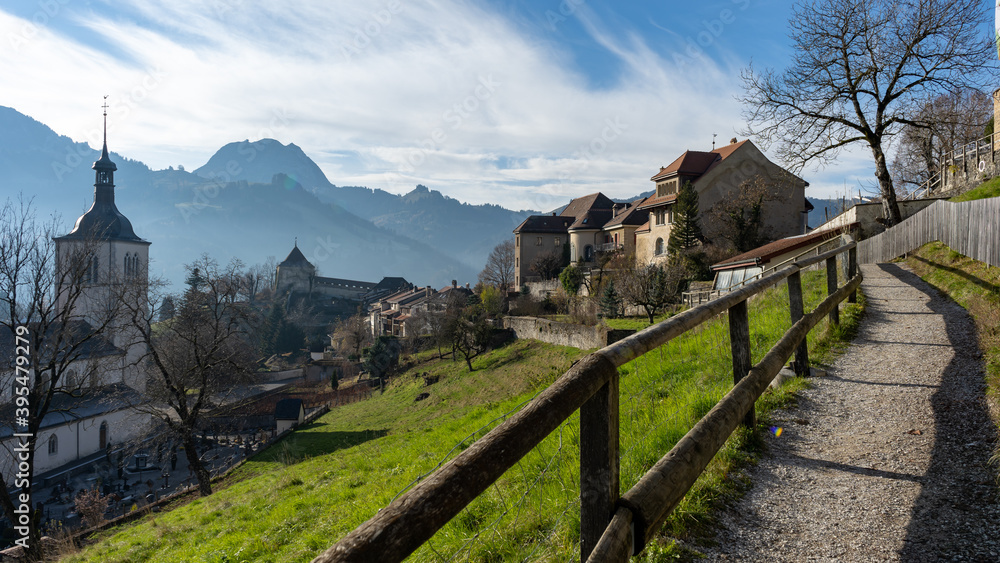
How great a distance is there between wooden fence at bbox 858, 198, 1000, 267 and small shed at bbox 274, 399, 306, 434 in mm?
40101

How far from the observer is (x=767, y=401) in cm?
555

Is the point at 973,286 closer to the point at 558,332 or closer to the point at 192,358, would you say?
the point at 192,358

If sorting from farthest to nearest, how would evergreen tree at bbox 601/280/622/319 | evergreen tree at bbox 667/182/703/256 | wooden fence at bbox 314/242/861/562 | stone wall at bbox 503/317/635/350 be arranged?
evergreen tree at bbox 667/182/703/256
evergreen tree at bbox 601/280/622/319
stone wall at bbox 503/317/635/350
wooden fence at bbox 314/242/861/562

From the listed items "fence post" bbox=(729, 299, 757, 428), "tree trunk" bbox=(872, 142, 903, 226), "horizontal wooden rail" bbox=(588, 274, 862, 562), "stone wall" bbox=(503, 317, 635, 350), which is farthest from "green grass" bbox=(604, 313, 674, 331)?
"horizontal wooden rail" bbox=(588, 274, 862, 562)

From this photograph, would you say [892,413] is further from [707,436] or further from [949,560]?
[707,436]

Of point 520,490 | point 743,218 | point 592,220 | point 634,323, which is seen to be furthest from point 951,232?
point 592,220

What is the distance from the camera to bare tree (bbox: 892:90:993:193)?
117ft

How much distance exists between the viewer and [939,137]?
110 feet

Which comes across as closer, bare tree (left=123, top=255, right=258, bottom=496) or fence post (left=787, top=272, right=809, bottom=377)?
fence post (left=787, top=272, right=809, bottom=377)

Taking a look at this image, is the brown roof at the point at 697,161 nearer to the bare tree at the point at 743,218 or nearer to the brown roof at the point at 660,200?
the brown roof at the point at 660,200

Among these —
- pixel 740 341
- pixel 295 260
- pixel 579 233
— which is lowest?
pixel 740 341

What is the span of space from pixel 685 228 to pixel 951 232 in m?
31.2

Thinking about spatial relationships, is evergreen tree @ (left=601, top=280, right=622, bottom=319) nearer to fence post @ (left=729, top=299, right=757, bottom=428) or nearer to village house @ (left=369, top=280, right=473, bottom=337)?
village house @ (left=369, top=280, right=473, bottom=337)

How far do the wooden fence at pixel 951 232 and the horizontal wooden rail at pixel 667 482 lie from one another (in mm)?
10085
